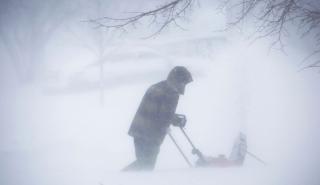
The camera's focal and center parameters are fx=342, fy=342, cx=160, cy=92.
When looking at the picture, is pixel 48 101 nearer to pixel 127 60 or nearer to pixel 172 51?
pixel 127 60

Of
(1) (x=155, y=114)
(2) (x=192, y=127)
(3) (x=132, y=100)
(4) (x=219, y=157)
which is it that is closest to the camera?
(1) (x=155, y=114)

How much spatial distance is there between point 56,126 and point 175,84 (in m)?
7.12

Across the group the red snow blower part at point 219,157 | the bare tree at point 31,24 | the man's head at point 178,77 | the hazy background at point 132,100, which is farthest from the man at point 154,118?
the bare tree at point 31,24

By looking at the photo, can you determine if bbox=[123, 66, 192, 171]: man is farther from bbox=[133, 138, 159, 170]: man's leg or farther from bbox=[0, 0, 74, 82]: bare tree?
bbox=[0, 0, 74, 82]: bare tree

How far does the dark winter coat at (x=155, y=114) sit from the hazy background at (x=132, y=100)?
57 centimetres

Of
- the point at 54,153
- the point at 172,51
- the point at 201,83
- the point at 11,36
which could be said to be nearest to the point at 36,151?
the point at 54,153

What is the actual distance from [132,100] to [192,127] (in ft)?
14.9

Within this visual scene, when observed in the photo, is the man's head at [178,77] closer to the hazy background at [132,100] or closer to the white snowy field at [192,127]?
the hazy background at [132,100]

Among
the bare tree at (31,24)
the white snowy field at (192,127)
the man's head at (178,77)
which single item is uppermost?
the bare tree at (31,24)

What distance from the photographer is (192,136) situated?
30.3 ft

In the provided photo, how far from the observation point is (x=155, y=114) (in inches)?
188

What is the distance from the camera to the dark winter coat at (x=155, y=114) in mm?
4758

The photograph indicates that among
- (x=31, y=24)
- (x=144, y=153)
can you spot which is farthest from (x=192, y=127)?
(x=31, y=24)

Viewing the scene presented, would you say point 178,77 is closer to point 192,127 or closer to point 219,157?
point 219,157
